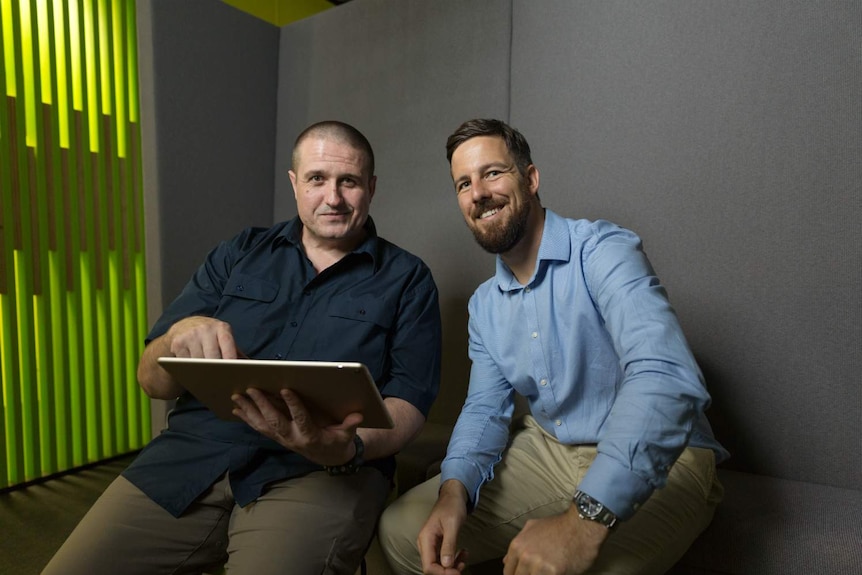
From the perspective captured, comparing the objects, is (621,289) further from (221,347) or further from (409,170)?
(409,170)

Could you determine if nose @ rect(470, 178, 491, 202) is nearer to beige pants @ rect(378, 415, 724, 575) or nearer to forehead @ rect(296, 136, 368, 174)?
forehead @ rect(296, 136, 368, 174)

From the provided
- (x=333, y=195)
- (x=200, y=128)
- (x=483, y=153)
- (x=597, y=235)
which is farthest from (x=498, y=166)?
(x=200, y=128)

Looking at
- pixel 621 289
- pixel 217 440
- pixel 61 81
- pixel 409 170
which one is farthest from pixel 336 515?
pixel 61 81

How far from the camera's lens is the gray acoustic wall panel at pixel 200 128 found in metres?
2.58

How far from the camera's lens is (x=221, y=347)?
1154mm

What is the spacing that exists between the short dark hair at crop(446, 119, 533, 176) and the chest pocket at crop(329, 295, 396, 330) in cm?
48

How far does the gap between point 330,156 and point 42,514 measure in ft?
6.04

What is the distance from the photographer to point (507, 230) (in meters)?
1.44

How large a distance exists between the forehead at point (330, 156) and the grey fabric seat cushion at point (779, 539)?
1.27 metres

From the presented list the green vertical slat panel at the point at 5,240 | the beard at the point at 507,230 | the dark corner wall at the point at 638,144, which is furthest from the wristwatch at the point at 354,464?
the green vertical slat panel at the point at 5,240

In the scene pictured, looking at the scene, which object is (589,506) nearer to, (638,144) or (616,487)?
(616,487)

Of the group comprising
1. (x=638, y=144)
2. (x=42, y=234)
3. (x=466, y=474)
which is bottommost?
(x=466, y=474)

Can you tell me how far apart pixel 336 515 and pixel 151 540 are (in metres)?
0.41

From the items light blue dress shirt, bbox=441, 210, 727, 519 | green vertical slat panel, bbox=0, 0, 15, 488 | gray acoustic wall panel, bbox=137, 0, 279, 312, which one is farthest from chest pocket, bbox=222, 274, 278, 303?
green vertical slat panel, bbox=0, 0, 15, 488
